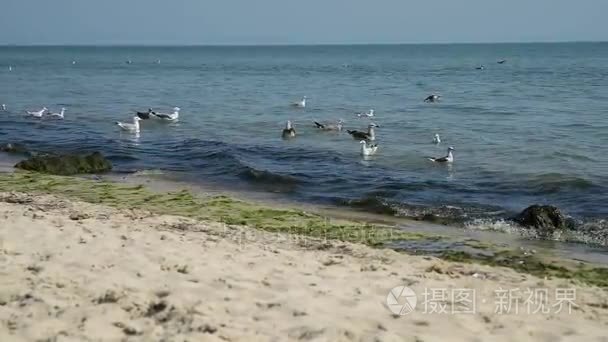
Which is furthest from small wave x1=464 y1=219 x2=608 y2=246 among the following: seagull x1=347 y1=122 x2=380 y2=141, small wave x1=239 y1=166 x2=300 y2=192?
seagull x1=347 y1=122 x2=380 y2=141

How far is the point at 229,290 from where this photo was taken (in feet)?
22.7

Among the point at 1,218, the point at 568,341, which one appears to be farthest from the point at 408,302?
the point at 1,218

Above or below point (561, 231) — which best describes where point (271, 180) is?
below

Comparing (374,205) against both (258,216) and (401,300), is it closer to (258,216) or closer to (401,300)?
(258,216)

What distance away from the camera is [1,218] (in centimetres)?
992

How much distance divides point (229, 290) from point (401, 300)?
5.94ft

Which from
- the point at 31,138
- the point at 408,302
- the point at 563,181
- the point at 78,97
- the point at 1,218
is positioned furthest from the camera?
the point at 78,97

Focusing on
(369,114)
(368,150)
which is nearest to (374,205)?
(368,150)

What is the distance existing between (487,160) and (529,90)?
26.7 metres

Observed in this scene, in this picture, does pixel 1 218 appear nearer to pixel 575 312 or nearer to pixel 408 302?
pixel 408 302

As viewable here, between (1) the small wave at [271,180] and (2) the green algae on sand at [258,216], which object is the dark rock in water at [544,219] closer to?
(2) the green algae on sand at [258,216]

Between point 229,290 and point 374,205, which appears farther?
point 374,205

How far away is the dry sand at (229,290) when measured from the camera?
5.86 meters

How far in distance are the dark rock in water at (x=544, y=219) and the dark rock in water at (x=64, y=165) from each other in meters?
11.0
